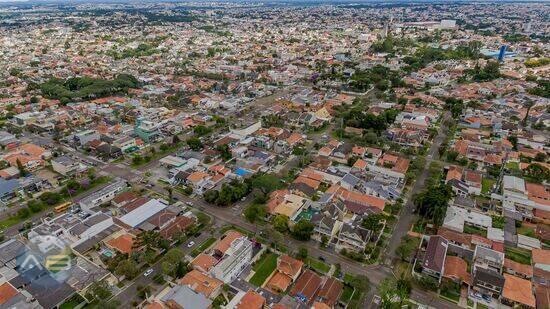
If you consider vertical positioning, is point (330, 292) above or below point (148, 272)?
above

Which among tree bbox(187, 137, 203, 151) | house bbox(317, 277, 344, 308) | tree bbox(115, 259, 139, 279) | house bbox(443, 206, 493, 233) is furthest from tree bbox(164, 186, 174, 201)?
house bbox(443, 206, 493, 233)

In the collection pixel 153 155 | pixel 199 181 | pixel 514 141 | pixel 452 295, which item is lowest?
pixel 514 141

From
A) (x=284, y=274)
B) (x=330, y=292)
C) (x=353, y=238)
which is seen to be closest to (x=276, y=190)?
(x=353, y=238)

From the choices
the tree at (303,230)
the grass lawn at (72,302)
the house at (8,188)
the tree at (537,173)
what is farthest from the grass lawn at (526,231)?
the house at (8,188)

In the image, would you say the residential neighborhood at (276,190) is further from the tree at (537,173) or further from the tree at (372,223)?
the tree at (372,223)

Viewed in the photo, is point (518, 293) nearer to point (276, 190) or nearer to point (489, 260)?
point (489, 260)

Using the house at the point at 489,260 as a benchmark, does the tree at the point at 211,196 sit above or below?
above

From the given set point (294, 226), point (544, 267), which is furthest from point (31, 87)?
point (544, 267)

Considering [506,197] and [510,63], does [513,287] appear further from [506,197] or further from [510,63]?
[510,63]
